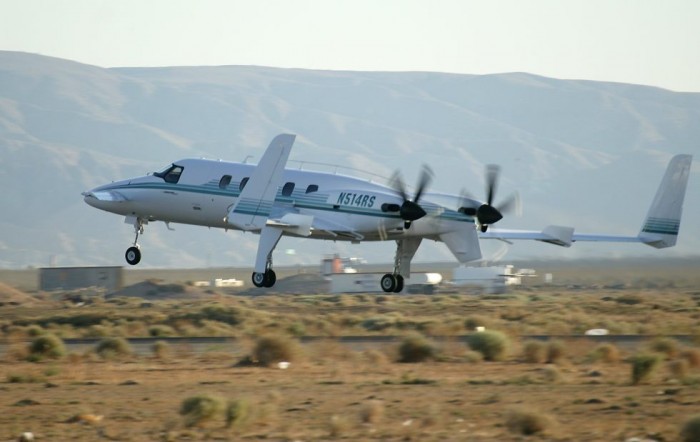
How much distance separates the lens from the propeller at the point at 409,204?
1681 inches

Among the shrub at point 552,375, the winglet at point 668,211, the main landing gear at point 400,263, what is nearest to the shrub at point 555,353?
the shrub at point 552,375

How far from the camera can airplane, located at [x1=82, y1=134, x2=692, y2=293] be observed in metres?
43.6

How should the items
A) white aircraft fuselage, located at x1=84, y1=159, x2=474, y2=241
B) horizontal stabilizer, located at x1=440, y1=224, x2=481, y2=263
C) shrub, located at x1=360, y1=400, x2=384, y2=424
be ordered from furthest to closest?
white aircraft fuselage, located at x1=84, y1=159, x2=474, y2=241 < horizontal stabilizer, located at x1=440, y1=224, x2=481, y2=263 < shrub, located at x1=360, y1=400, x2=384, y2=424

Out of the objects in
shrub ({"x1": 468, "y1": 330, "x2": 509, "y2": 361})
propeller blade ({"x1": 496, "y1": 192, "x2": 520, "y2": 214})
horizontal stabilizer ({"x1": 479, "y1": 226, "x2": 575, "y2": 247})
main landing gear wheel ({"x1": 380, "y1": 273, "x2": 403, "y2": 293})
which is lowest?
shrub ({"x1": 468, "y1": 330, "x2": 509, "y2": 361})

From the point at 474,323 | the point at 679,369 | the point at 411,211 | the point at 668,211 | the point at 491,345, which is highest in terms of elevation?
the point at 668,211

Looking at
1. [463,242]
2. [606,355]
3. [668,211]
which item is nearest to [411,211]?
[463,242]

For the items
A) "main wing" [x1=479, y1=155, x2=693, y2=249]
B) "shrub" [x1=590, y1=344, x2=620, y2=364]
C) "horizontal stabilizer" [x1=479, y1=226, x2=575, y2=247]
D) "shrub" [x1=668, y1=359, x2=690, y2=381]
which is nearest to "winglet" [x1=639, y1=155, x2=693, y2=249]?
"main wing" [x1=479, y1=155, x2=693, y2=249]

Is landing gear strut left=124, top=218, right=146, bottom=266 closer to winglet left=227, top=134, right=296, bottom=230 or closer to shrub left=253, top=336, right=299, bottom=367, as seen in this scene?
winglet left=227, top=134, right=296, bottom=230

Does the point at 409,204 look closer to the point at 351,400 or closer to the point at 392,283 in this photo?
the point at 392,283

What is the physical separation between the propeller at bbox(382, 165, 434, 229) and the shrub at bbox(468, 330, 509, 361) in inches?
247

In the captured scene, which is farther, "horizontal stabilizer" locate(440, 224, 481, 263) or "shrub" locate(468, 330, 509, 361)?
"horizontal stabilizer" locate(440, 224, 481, 263)

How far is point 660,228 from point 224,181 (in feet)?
57.2

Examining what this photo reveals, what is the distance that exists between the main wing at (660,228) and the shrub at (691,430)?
26.8 m

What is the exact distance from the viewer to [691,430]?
70.9 ft
